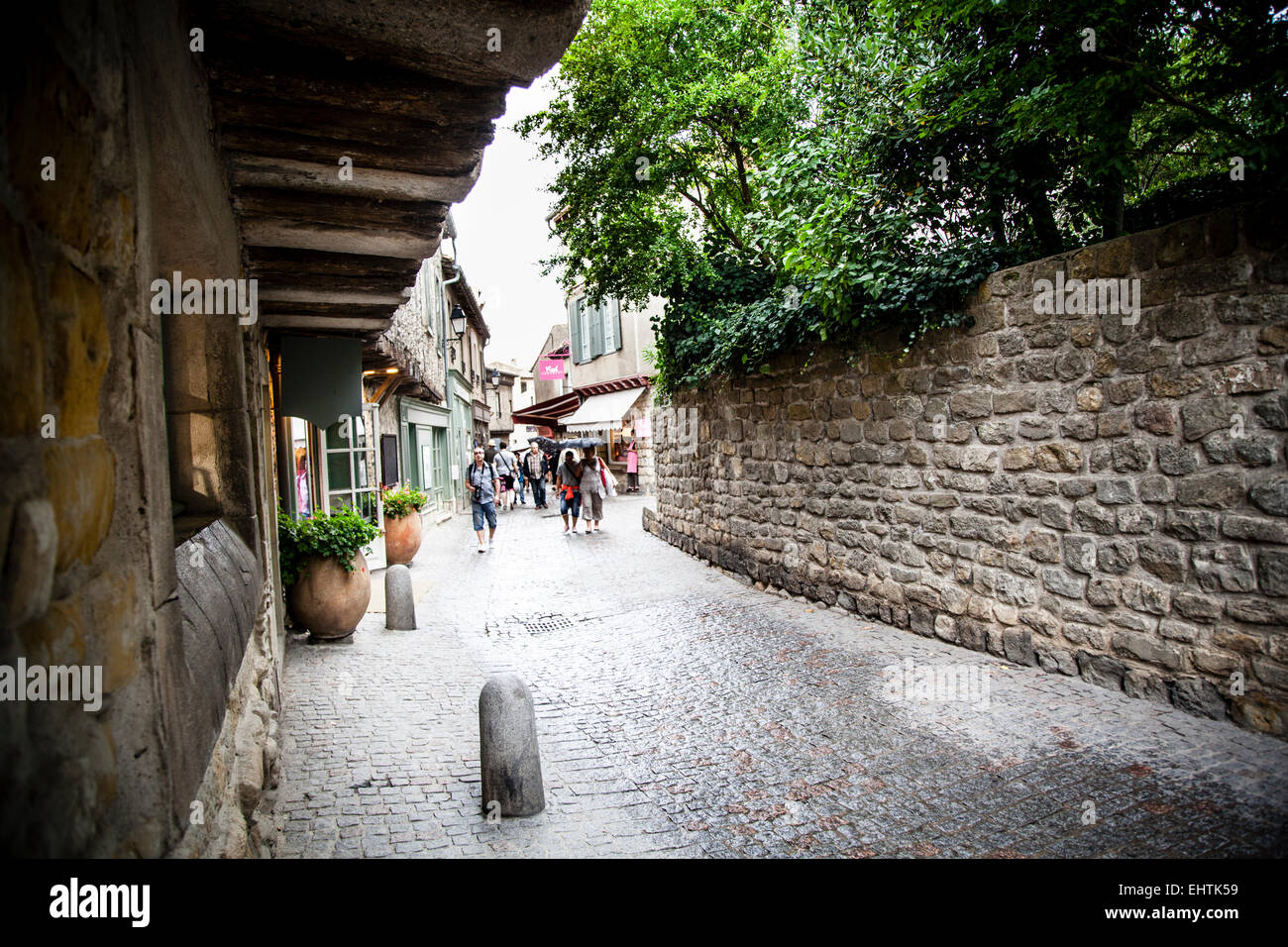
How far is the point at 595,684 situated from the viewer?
5.42 m

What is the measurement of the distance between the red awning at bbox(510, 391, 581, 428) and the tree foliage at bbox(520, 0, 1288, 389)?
1511 centimetres

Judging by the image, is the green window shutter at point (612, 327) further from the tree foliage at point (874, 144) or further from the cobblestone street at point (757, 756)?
the cobblestone street at point (757, 756)

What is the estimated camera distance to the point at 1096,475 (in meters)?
4.61

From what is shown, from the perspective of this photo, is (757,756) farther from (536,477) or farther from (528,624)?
(536,477)

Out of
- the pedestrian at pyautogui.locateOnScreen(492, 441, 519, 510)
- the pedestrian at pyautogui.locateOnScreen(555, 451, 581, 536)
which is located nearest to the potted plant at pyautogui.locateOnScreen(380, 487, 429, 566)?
the pedestrian at pyautogui.locateOnScreen(555, 451, 581, 536)

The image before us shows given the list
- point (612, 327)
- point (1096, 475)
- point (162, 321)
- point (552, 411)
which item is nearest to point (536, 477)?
point (612, 327)

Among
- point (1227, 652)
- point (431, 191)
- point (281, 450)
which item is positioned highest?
point (431, 191)

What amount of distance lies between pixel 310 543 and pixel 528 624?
7.08 ft

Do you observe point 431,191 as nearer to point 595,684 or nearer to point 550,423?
point 595,684

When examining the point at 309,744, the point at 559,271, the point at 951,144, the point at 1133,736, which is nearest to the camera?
the point at 1133,736

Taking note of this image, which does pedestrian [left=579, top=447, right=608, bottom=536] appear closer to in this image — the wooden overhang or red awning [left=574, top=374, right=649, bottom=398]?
red awning [left=574, top=374, right=649, bottom=398]
